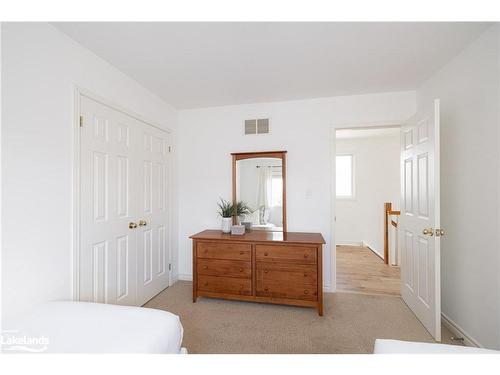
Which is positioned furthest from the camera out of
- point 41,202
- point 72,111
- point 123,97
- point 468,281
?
point 123,97

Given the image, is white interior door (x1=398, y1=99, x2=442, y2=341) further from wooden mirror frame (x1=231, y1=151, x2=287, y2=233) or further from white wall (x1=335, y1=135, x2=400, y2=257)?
white wall (x1=335, y1=135, x2=400, y2=257)

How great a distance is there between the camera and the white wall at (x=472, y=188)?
1664 millimetres

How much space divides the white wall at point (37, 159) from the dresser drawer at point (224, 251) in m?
1.22

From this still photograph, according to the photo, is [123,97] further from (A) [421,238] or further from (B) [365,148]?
(B) [365,148]

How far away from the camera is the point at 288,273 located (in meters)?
2.45

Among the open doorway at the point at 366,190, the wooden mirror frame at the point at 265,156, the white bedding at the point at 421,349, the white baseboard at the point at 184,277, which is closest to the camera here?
the white bedding at the point at 421,349

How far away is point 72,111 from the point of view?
1.76m

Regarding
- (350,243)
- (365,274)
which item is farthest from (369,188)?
(365,274)

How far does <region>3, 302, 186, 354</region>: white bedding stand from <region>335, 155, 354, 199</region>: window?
16.1 ft

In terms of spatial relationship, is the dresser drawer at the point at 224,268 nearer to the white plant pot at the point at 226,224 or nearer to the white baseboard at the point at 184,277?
the white plant pot at the point at 226,224

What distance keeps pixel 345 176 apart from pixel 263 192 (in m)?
3.10

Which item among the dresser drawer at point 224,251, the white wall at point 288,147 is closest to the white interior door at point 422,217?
the white wall at point 288,147
